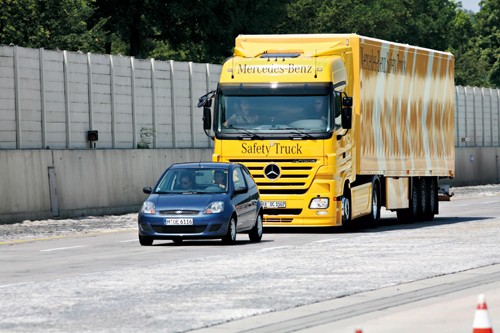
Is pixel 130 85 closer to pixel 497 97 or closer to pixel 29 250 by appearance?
pixel 29 250

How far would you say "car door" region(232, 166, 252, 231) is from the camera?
26562 mm

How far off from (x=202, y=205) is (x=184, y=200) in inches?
14.9

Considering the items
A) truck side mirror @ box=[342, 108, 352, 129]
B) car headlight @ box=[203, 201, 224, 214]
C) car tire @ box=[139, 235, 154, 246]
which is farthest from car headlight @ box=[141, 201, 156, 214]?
truck side mirror @ box=[342, 108, 352, 129]

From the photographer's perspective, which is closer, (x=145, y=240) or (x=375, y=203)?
(x=145, y=240)

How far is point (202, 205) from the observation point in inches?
1024

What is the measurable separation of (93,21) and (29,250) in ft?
160

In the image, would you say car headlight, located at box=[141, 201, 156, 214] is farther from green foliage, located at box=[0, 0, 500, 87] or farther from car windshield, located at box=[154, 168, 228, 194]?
green foliage, located at box=[0, 0, 500, 87]

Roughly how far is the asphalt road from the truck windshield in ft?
7.70

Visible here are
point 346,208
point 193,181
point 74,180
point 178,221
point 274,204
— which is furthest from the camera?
point 74,180

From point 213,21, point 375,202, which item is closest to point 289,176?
point 375,202

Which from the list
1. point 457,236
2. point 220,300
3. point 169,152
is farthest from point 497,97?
point 220,300

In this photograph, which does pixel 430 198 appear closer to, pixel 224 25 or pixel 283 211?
pixel 283 211

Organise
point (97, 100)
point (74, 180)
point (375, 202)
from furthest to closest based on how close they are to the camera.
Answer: point (97, 100) < point (74, 180) < point (375, 202)

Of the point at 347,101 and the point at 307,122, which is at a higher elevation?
the point at 347,101
